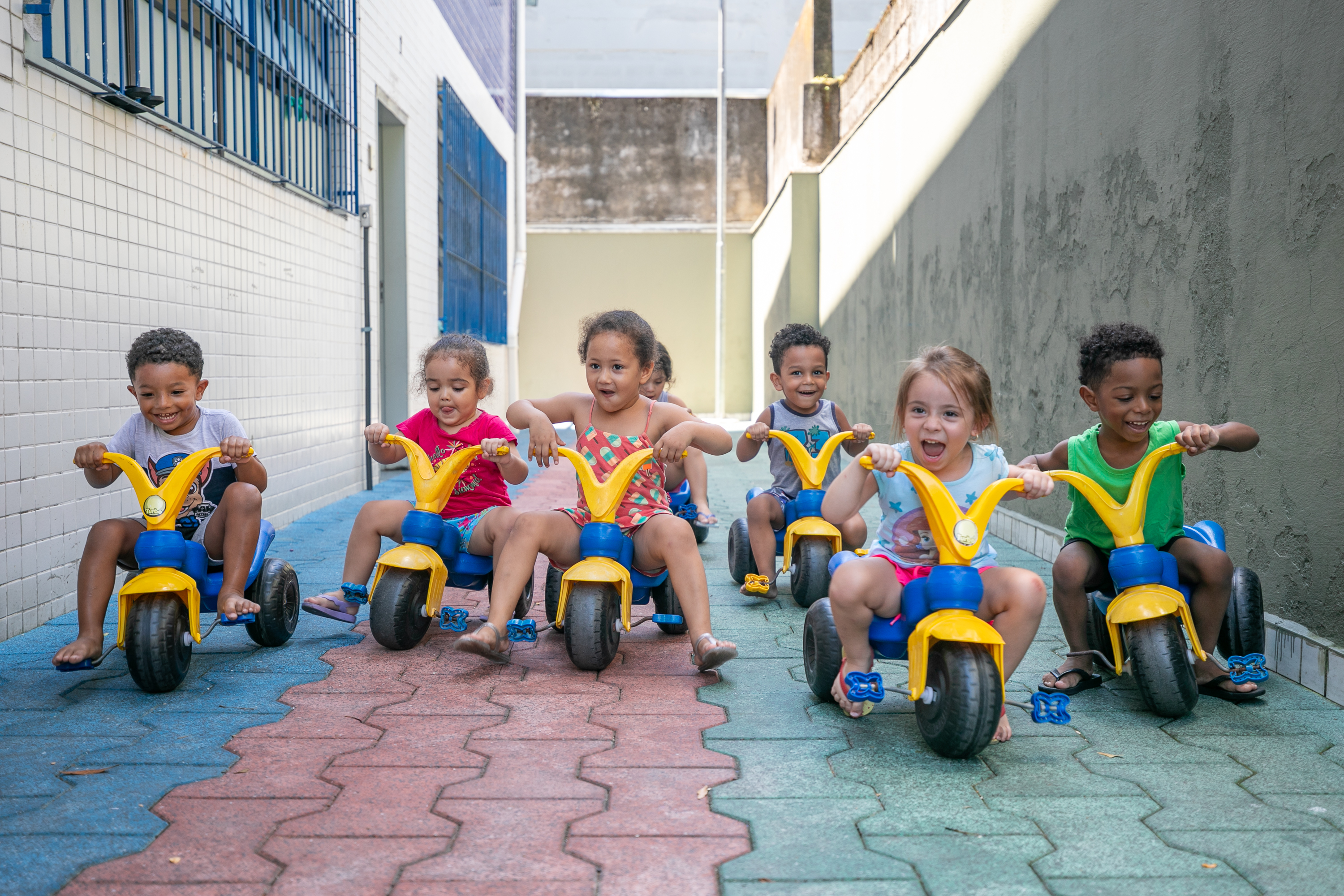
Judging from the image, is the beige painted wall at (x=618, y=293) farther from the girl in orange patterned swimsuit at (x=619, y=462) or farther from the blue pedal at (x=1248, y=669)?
the blue pedal at (x=1248, y=669)

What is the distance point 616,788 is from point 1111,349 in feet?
5.96

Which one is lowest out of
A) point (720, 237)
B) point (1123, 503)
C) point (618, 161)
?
point (1123, 503)

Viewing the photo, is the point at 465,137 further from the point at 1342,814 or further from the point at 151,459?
the point at 1342,814

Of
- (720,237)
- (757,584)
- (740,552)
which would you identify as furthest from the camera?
(720,237)

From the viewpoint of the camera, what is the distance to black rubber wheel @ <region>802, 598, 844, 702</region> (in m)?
2.90

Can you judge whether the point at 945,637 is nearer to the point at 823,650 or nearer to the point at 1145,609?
the point at 823,650

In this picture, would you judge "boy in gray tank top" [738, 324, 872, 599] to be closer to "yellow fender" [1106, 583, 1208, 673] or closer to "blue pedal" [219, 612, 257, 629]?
"yellow fender" [1106, 583, 1208, 673]

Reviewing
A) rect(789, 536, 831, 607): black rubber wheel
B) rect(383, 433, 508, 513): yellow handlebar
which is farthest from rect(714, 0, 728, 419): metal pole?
rect(383, 433, 508, 513): yellow handlebar

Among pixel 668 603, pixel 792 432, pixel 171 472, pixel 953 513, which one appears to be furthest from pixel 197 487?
pixel 792 432

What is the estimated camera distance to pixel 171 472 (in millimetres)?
3174

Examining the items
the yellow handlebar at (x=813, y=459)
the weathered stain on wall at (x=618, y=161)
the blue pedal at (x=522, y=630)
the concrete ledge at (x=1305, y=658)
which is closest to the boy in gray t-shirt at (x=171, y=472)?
the blue pedal at (x=522, y=630)

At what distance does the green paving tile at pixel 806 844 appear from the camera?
1.91 meters

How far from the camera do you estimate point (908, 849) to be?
2.02 m


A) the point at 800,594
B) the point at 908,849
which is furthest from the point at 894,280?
the point at 908,849
